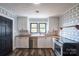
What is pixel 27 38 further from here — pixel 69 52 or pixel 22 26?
pixel 69 52

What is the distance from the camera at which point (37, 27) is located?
23.6 ft

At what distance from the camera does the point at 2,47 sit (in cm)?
394

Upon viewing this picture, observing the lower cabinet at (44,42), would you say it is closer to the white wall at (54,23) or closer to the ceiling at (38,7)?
the white wall at (54,23)

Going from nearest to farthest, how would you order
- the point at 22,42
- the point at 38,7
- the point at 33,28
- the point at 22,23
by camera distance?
the point at 38,7, the point at 22,42, the point at 22,23, the point at 33,28

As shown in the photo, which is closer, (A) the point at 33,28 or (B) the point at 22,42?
(B) the point at 22,42

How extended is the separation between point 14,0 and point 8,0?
0.04 metres

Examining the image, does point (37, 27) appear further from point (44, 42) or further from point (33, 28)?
point (44, 42)

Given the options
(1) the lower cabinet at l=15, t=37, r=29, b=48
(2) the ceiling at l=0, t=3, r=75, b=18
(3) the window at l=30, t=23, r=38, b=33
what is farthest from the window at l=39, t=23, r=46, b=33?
(2) the ceiling at l=0, t=3, r=75, b=18

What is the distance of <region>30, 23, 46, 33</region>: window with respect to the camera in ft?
23.5


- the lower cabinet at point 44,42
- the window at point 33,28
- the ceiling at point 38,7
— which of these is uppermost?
the ceiling at point 38,7

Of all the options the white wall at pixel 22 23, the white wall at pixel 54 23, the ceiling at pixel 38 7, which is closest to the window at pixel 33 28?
the white wall at pixel 22 23

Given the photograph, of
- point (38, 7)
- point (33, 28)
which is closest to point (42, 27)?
point (33, 28)

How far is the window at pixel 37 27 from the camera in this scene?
716cm

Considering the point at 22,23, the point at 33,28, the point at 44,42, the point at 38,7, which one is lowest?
the point at 44,42
